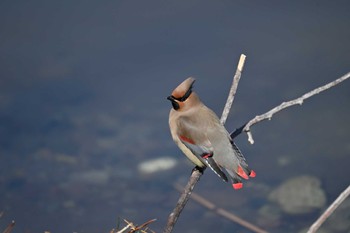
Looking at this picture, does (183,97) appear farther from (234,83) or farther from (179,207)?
(179,207)

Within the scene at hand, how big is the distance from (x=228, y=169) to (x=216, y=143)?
17cm

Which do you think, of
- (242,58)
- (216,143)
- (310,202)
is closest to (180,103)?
(216,143)

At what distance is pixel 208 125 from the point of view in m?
3.61

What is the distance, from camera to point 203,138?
3.63 meters

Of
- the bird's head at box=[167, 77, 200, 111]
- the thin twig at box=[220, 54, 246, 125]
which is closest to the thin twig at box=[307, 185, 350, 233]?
the thin twig at box=[220, 54, 246, 125]

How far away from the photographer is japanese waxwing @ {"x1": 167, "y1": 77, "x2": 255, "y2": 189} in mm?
3451

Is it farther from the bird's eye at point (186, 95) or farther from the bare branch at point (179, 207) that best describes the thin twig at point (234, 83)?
the bird's eye at point (186, 95)

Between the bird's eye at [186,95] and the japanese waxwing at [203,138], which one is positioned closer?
the japanese waxwing at [203,138]

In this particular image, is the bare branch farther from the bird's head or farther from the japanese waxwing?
the bird's head

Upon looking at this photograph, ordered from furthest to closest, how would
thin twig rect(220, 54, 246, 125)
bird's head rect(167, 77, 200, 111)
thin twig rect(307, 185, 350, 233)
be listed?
bird's head rect(167, 77, 200, 111)
thin twig rect(220, 54, 246, 125)
thin twig rect(307, 185, 350, 233)

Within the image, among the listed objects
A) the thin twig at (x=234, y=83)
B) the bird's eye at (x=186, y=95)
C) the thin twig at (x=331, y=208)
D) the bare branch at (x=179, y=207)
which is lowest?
the thin twig at (x=331, y=208)

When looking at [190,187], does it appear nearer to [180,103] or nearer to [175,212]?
[175,212]

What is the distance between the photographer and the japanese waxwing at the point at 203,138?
3.45 meters

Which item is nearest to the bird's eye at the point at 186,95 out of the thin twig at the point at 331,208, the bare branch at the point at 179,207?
the bare branch at the point at 179,207
